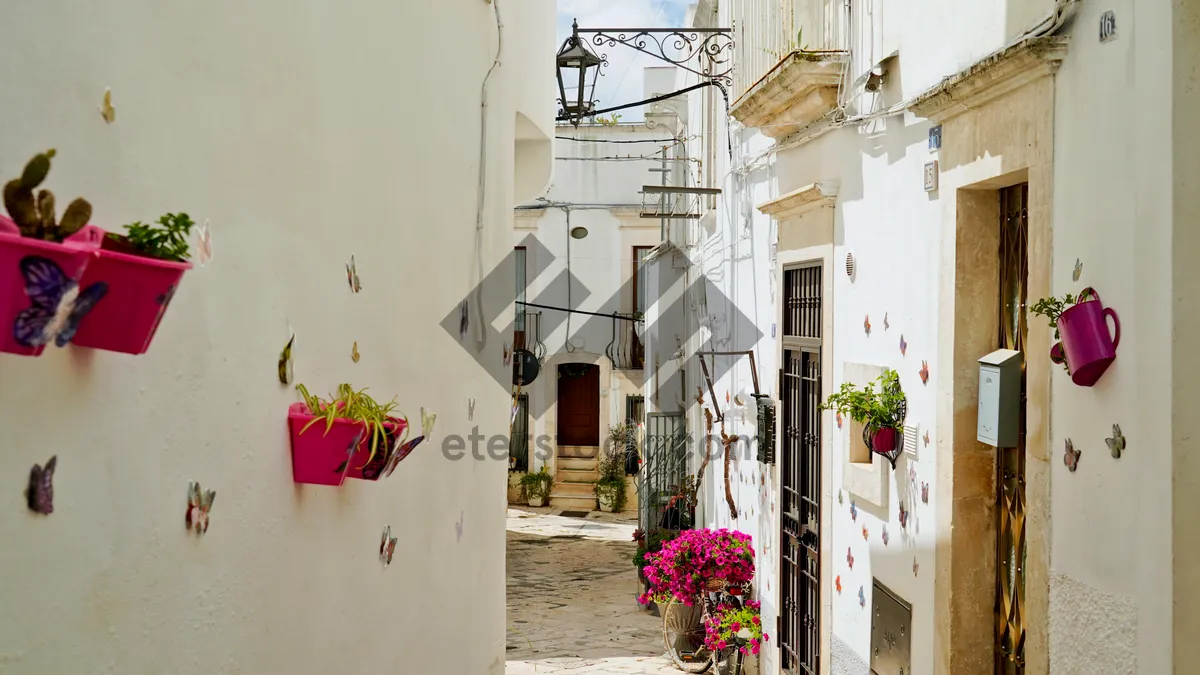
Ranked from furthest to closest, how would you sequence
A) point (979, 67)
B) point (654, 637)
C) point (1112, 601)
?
point (654, 637) < point (979, 67) < point (1112, 601)

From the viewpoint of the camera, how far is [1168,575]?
3.12 meters

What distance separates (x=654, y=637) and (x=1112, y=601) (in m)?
7.72

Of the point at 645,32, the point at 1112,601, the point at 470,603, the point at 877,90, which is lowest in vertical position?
the point at 470,603

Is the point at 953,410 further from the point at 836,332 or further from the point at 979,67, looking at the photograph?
the point at 836,332

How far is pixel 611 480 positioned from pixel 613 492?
0.37 meters

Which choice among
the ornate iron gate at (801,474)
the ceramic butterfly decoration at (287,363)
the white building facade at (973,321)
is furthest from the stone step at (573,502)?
the ceramic butterfly decoration at (287,363)

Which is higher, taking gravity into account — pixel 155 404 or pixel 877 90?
pixel 877 90

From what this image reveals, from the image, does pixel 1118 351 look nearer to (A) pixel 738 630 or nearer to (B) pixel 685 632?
(A) pixel 738 630

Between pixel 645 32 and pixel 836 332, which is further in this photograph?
pixel 645 32

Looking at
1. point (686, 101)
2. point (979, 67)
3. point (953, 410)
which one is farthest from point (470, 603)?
point (686, 101)

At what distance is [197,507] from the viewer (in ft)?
7.00

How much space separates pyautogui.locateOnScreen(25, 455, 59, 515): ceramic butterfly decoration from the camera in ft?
5.09

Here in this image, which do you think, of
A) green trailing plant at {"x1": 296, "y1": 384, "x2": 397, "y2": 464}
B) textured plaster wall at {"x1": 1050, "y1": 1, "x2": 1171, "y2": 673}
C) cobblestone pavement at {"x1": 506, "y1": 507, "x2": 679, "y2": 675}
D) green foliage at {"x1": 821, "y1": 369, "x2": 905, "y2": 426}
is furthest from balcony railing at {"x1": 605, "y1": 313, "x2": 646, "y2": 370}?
green trailing plant at {"x1": 296, "y1": 384, "x2": 397, "y2": 464}

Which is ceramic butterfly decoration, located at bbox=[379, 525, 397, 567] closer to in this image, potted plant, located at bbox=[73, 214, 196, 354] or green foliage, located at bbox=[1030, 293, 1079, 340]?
potted plant, located at bbox=[73, 214, 196, 354]
